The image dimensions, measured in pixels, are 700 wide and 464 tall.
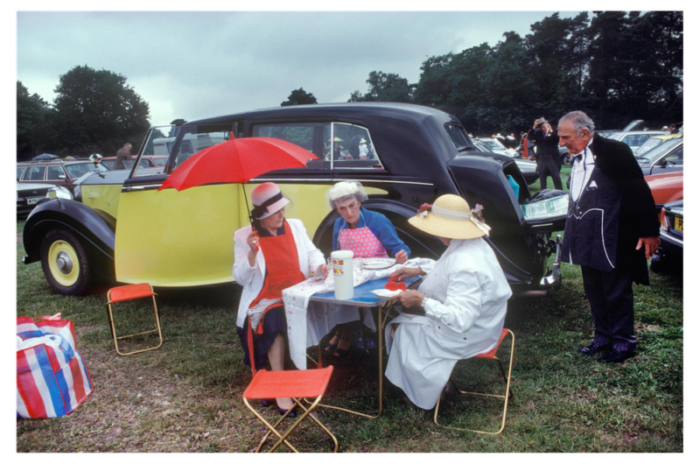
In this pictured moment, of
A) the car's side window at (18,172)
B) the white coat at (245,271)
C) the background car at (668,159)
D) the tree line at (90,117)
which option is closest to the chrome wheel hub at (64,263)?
the white coat at (245,271)

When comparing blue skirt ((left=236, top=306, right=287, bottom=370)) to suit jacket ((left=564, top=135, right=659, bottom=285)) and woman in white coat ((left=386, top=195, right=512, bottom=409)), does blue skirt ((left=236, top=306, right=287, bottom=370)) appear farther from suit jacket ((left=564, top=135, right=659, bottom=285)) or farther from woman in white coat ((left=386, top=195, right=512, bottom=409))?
suit jacket ((left=564, top=135, right=659, bottom=285))

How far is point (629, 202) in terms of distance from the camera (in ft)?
→ 10.2

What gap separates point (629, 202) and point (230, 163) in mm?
2781

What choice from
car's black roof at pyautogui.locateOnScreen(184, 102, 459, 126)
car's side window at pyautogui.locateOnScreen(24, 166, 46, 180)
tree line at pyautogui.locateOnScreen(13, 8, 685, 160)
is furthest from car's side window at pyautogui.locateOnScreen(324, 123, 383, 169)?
tree line at pyautogui.locateOnScreen(13, 8, 685, 160)

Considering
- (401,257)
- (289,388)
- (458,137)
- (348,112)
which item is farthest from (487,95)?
(289,388)

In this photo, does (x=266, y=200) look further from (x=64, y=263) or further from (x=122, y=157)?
(x=122, y=157)

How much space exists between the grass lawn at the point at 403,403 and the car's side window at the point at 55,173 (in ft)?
37.3

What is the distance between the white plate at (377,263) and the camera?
125 inches

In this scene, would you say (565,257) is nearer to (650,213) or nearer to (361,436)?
(650,213)

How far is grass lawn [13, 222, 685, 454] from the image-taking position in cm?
259

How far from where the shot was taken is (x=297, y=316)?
9.27ft

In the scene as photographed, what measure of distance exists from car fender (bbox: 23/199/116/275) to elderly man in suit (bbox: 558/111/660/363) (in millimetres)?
4737
